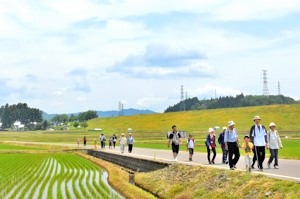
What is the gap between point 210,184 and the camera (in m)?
19.2

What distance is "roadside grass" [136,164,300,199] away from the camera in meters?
15.0

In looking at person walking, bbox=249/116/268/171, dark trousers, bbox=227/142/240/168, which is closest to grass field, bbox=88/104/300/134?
dark trousers, bbox=227/142/240/168

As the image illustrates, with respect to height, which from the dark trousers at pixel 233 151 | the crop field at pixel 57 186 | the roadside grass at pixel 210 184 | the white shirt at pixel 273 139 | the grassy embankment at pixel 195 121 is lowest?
the crop field at pixel 57 186

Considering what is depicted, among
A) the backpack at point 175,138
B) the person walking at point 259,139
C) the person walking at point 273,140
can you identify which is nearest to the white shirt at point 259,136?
the person walking at point 259,139

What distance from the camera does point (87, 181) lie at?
2762cm

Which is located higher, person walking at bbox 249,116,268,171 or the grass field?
the grass field

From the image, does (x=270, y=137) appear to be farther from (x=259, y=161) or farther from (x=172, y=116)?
(x=172, y=116)

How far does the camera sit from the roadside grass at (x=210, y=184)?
49.1 ft

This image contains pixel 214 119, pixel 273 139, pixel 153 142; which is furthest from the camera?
pixel 214 119

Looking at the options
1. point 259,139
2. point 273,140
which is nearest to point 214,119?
point 273,140

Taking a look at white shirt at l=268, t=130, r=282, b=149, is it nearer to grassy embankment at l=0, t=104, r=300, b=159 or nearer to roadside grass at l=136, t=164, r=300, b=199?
roadside grass at l=136, t=164, r=300, b=199

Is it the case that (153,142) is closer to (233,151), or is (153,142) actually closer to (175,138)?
(175,138)

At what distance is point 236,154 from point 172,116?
144 metres

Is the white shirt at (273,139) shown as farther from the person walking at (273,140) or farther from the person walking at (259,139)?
the person walking at (259,139)
